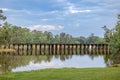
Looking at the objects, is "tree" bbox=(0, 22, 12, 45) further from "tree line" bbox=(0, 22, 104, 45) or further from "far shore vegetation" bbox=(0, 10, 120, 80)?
"tree line" bbox=(0, 22, 104, 45)

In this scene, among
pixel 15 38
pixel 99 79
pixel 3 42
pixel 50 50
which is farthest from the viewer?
pixel 15 38

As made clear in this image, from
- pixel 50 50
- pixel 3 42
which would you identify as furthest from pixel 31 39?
pixel 3 42

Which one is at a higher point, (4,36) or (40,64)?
(4,36)

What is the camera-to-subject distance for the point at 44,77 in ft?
75.7

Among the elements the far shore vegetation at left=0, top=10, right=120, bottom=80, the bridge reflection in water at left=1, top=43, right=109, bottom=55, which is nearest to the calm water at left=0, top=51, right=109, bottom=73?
the far shore vegetation at left=0, top=10, right=120, bottom=80

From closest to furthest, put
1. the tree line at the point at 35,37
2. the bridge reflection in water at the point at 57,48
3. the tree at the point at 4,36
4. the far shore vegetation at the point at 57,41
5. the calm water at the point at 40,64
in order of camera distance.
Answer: the far shore vegetation at the point at 57,41 < the tree at the point at 4,36 < the calm water at the point at 40,64 < the bridge reflection in water at the point at 57,48 < the tree line at the point at 35,37

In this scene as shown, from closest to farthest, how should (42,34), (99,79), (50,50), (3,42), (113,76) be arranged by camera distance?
(99,79)
(113,76)
(3,42)
(50,50)
(42,34)

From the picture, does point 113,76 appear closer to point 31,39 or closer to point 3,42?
point 3,42

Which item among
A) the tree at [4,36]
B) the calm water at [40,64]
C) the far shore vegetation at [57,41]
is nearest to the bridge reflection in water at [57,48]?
the far shore vegetation at [57,41]

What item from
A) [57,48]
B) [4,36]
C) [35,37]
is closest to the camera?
[4,36]

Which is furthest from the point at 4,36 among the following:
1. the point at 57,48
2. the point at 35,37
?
the point at 35,37

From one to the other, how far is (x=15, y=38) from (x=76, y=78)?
106m

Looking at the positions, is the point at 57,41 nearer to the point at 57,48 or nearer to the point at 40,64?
the point at 57,48

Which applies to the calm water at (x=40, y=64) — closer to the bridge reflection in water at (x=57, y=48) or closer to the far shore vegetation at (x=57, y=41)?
the far shore vegetation at (x=57, y=41)
